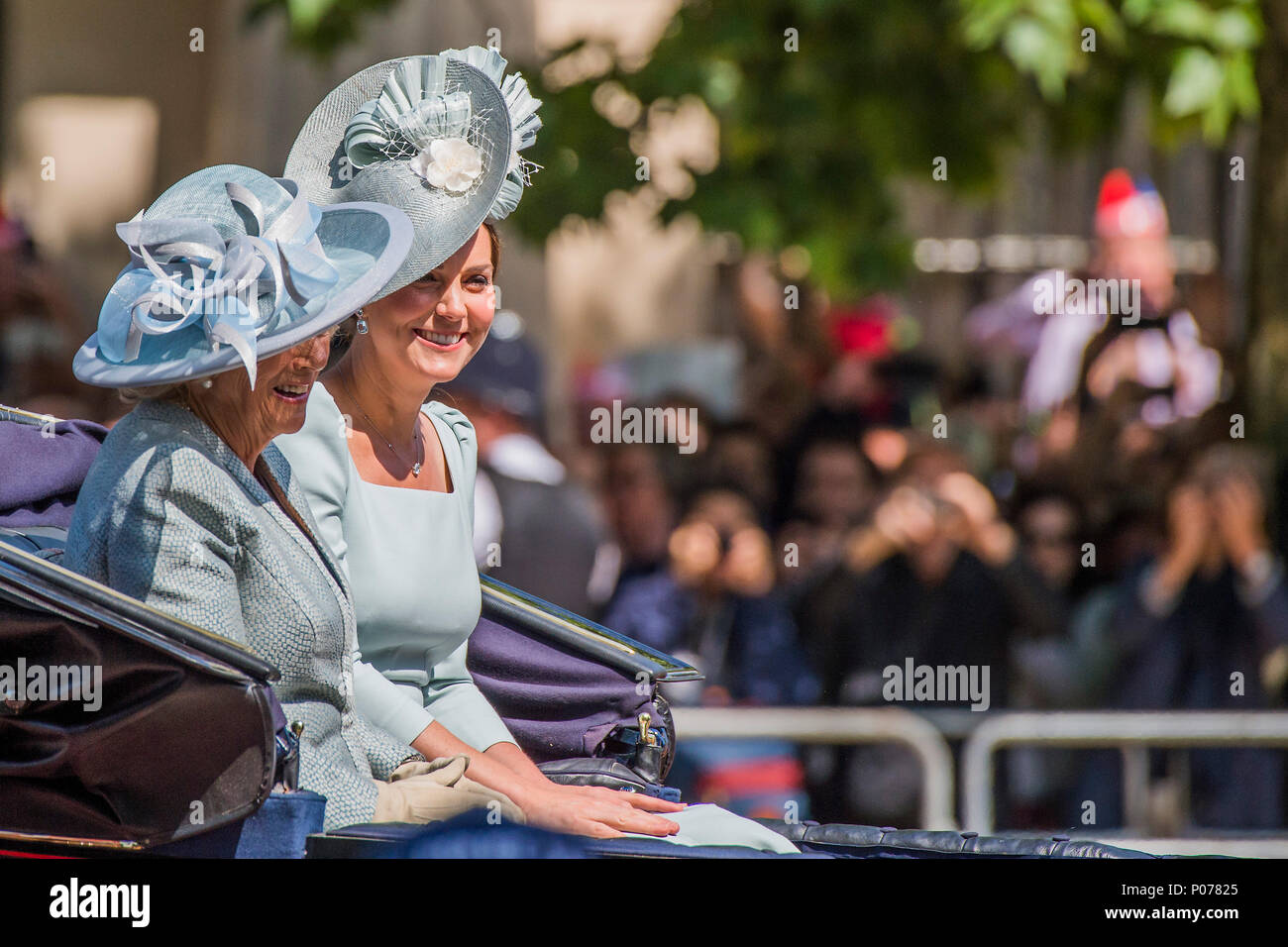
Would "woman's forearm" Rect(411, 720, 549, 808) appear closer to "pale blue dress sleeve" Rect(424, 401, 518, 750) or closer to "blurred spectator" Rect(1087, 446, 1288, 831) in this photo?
"pale blue dress sleeve" Rect(424, 401, 518, 750)

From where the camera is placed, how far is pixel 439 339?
3.12 m

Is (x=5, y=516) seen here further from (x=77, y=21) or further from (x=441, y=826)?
(x=77, y=21)

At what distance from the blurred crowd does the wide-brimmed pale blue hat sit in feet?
8.82

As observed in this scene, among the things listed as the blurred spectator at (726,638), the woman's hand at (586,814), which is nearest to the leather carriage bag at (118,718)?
the woman's hand at (586,814)

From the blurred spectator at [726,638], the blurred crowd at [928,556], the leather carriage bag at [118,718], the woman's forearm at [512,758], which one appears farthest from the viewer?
the blurred crowd at [928,556]

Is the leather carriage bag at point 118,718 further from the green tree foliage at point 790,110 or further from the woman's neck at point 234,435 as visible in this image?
the green tree foliage at point 790,110

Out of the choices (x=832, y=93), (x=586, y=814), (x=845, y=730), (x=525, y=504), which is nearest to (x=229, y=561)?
(x=586, y=814)

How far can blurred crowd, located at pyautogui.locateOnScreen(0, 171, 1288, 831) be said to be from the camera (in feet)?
19.7

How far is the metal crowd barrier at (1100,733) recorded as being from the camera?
18.7 feet

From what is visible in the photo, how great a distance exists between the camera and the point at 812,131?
23.8 ft

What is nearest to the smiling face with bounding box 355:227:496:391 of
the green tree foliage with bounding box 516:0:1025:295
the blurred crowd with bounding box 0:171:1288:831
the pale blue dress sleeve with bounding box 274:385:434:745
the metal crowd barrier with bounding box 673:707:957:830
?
the pale blue dress sleeve with bounding box 274:385:434:745

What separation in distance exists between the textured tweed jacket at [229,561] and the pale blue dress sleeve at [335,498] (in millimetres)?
47

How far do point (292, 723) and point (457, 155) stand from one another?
944 mm

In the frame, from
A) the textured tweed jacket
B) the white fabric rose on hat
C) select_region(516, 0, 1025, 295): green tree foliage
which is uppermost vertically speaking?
select_region(516, 0, 1025, 295): green tree foliage
